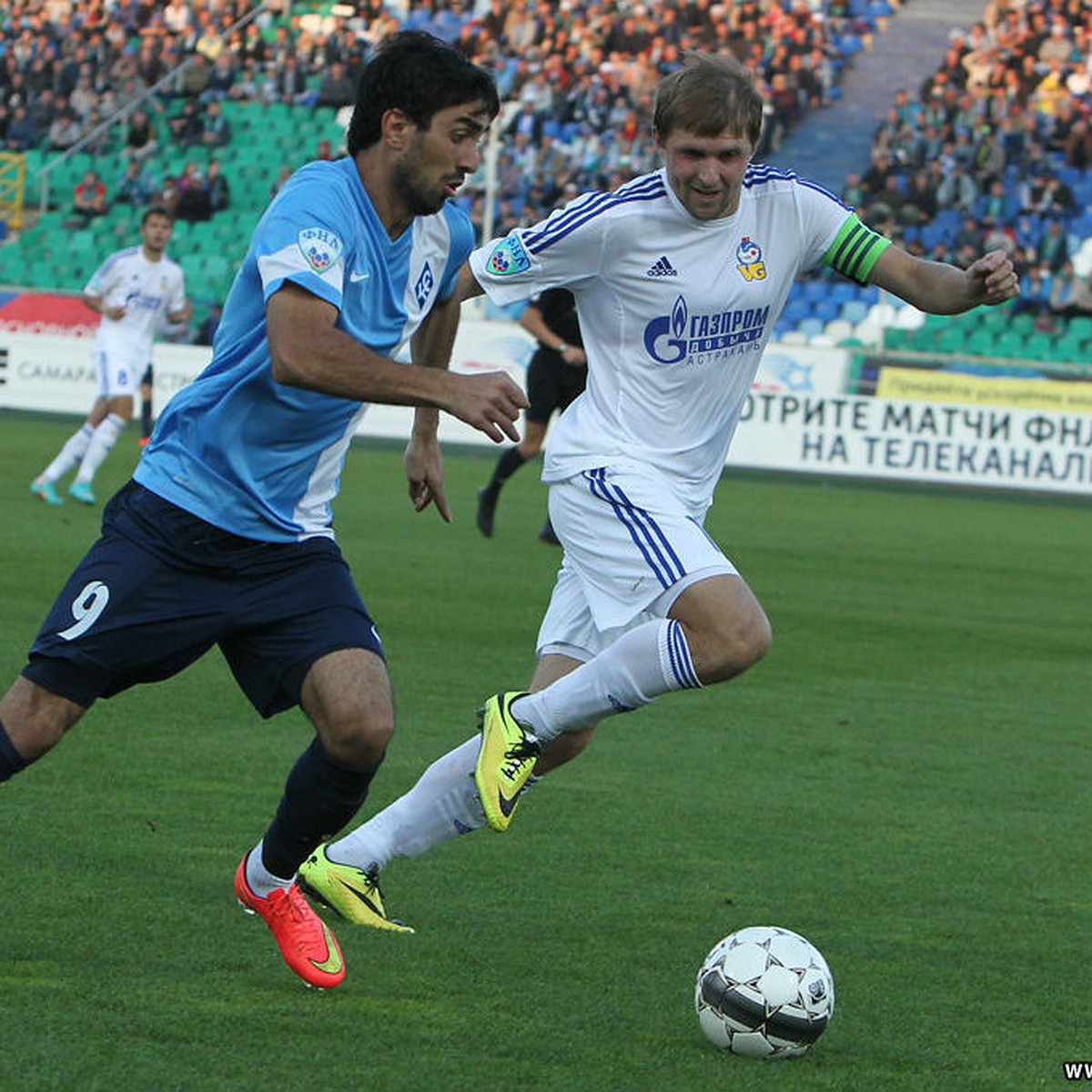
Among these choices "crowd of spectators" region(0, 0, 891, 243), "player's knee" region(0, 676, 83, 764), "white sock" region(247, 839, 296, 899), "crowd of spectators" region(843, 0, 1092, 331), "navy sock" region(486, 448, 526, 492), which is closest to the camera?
"player's knee" region(0, 676, 83, 764)

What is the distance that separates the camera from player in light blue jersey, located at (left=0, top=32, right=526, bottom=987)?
4.46m

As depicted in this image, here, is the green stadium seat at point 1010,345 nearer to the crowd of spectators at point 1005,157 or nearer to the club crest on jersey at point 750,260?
the crowd of spectators at point 1005,157

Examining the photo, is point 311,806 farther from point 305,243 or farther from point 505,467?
point 505,467

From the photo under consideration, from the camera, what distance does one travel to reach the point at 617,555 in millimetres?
5293

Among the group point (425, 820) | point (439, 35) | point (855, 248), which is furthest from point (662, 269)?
point (439, 35)

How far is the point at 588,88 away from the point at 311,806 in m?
27.7

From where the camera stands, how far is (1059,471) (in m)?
21.2

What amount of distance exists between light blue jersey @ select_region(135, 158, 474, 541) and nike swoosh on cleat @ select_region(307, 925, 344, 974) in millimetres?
915

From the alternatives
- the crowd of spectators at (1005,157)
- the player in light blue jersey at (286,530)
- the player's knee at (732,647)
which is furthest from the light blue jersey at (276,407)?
the crowd of spectators at (1005,157)

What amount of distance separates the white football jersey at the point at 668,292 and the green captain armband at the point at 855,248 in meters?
0.01

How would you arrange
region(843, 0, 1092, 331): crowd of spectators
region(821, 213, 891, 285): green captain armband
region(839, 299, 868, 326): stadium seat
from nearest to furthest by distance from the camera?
region(821, 213, 891, 285): green captain armband
region(843, 0, 1092, 331): crowd of spectators
region(839, 299, 868, 326): stadium seat

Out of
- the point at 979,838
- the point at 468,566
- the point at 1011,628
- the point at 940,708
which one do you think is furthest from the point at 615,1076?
the point at 468,566

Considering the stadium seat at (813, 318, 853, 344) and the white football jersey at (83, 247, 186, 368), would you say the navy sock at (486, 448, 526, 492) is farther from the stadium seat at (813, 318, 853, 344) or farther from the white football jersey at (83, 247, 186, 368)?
the stadium seat at (813, 318, 853, 344)

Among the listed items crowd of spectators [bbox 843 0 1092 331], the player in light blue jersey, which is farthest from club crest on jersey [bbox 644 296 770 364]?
crowd of spectators [bbox 843 0 1092 331]
